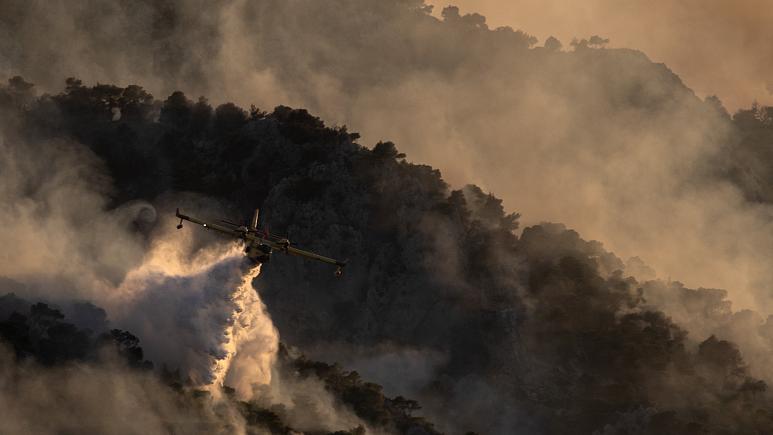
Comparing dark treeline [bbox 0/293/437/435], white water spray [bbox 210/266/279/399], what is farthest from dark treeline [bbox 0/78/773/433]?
dark treeline [bbox 0/293/437/435]

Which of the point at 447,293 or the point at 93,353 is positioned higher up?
the point at 447,293

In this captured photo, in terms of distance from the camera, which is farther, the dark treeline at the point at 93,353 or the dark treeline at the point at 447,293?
the dark treeline at the point at 447,293

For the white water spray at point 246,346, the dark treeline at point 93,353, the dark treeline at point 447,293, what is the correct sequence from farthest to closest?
the dark treeline at point 447,293 → the white water spray at point 246,346 → the dark treeline at point 93,353

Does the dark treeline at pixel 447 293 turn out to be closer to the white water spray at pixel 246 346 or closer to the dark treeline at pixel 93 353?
the white water spray at pixel 246 346

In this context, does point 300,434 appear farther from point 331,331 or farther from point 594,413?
point 594,413

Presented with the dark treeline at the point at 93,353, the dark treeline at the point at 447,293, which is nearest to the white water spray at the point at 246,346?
the dark treeline at the point at 93,353

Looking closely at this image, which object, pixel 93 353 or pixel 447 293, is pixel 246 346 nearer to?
pixel 93 353

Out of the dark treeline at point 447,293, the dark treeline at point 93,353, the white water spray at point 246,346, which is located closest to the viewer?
the dark treeline at point 93,353

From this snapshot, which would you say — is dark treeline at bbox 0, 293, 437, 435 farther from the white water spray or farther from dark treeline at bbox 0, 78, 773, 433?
dark treeline at bbox 0, 78, 773, 433

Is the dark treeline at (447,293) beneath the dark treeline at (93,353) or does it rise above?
above

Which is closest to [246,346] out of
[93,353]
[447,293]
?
[93,353]
